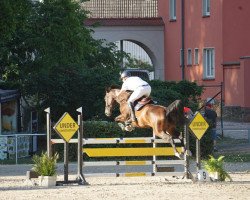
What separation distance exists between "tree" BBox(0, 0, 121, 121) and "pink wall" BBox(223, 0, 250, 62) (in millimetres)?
20146

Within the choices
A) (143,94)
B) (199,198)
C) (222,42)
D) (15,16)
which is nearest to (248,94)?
(222,42)

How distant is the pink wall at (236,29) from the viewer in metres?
61.7

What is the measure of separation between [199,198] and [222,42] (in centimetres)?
3895

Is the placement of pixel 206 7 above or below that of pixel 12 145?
above

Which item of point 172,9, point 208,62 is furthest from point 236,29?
point 172,9

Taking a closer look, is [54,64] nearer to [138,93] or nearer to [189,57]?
[138,93]

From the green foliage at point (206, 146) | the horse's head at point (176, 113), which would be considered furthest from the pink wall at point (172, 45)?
the horse's head at point (176, 113)

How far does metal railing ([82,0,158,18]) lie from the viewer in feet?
243

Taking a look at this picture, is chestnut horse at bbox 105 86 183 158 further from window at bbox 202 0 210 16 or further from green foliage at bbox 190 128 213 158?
window at bbox 202 0 210 16

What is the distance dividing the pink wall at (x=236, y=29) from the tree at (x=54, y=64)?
20.1 meters

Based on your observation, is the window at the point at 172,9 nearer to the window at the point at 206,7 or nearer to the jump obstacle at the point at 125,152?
the window at the point at 206,7

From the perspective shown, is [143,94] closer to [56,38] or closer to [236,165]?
[236,165]

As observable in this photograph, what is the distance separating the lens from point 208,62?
212 ft

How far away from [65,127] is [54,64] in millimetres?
13849
